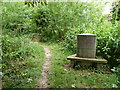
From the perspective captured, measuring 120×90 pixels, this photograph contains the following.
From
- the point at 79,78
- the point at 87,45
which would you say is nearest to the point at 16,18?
the point at 87,45

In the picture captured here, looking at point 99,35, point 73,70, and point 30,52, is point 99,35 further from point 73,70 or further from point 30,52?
point 30,52

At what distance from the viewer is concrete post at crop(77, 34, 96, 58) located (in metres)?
3.67

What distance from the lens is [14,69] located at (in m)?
3.38

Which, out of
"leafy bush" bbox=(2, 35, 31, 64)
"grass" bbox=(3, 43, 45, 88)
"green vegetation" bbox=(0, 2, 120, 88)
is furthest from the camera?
"leafy bush" bbox=(2, 35, 31, 64)

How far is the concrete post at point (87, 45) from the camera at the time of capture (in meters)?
3.67

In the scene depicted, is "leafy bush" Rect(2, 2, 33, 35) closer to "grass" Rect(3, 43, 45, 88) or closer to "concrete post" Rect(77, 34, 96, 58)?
"grass" Rect(3, 43, 45, 88)

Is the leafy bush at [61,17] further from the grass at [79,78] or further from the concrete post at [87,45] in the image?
the grass at [79,78]

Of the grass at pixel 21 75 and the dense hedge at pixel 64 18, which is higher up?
the dense hedge at pixel 64 18

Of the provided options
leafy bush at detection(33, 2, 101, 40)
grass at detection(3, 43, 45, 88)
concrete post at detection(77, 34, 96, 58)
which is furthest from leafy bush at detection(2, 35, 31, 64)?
leafy bush at detection(33, 2, 101, 40)

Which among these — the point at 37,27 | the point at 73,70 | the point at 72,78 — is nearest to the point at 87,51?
the point at 73,70

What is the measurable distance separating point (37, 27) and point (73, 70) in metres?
4.99

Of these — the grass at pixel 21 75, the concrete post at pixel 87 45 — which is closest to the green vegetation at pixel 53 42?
the grass at pixel 21 75

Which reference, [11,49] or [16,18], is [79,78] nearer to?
[11,49]

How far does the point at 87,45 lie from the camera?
3699 mm
